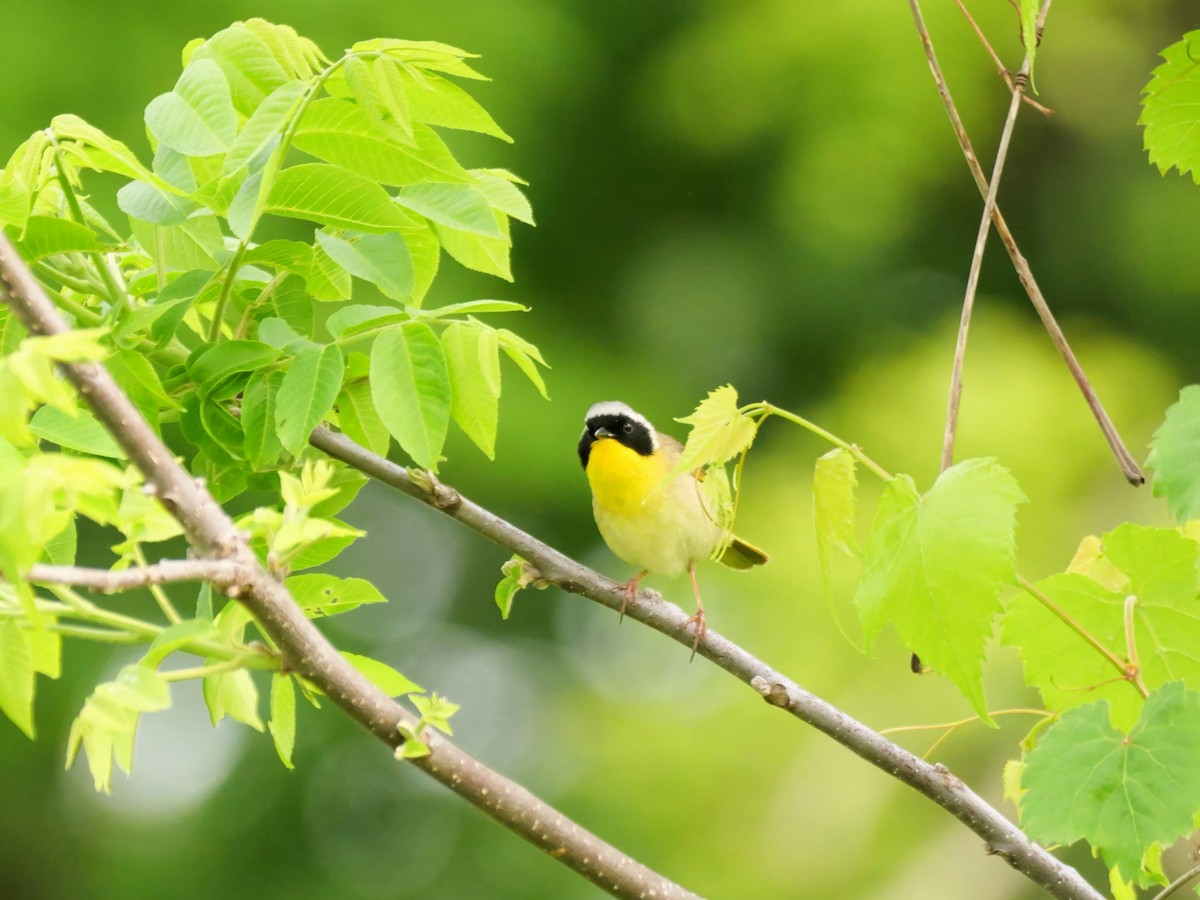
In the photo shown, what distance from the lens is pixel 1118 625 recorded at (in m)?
1.16

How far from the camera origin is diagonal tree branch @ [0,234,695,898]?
80 cm

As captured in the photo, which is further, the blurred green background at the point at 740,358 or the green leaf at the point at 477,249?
the blurred green background at the point at 740,358

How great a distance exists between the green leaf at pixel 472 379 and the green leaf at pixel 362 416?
9 centimetres

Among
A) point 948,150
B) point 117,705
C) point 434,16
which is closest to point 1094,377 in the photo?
point 948,150

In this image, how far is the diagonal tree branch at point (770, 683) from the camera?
1.23 m

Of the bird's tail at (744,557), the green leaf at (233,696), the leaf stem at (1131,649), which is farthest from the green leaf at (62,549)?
the bird's tail at (744,557)

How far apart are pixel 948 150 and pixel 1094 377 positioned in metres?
1.88

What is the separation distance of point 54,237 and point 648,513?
1.72 meters

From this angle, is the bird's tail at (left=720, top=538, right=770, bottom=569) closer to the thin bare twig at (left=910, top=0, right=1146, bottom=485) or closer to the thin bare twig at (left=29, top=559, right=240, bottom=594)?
the thin bare twig at (left=910, top=0, right=1146, bottom=485)

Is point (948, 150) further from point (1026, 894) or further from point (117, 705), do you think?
point (117, 705)

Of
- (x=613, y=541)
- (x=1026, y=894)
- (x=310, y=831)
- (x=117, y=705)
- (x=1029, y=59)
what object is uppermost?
(x=1029, y=59)

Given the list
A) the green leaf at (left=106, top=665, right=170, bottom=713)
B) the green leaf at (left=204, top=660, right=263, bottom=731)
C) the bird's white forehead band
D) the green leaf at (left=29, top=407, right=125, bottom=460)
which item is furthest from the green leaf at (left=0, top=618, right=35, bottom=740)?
the bird's white forehead band

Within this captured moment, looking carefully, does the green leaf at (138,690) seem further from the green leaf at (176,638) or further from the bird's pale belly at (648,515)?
the bird's pale belly at (648,515)

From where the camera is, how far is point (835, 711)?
132 centimetres
